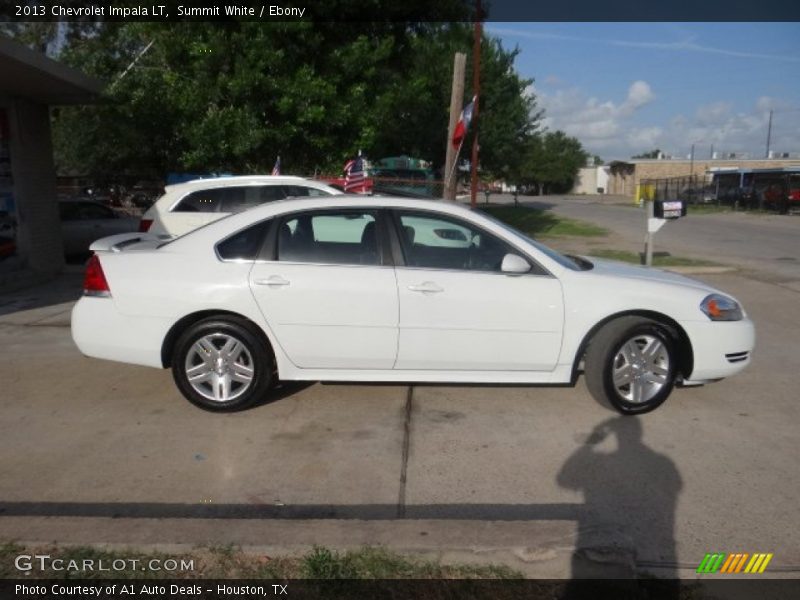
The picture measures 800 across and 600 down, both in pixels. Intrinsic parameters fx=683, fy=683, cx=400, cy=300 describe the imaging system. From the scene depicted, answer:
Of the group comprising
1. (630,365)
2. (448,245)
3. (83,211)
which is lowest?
(630,365)

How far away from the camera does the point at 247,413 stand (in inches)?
194

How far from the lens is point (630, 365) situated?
4.83 m

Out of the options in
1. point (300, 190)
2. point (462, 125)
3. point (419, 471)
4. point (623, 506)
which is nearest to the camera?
point (623, 506)

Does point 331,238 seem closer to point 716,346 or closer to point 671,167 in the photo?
point 716,346

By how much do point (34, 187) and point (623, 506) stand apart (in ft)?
34.5

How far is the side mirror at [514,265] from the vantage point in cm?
469

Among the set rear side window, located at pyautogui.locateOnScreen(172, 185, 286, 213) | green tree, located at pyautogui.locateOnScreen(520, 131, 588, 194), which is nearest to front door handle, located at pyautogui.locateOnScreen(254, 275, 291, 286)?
rear side window, located at pyautogui.locateOnScreen(172, 185, 286, 213)

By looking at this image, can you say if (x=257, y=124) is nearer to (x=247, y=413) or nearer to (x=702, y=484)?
(x=247, y=413)

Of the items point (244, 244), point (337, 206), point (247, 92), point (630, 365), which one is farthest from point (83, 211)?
point (630, 365)

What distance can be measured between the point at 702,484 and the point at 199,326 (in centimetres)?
336

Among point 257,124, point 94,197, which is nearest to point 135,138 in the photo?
point 94,197

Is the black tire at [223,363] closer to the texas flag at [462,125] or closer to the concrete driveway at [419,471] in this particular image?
the concrete driveway at [419,471]

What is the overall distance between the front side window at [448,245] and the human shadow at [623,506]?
141 centimetres

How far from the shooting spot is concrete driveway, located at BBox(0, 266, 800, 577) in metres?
3.06
